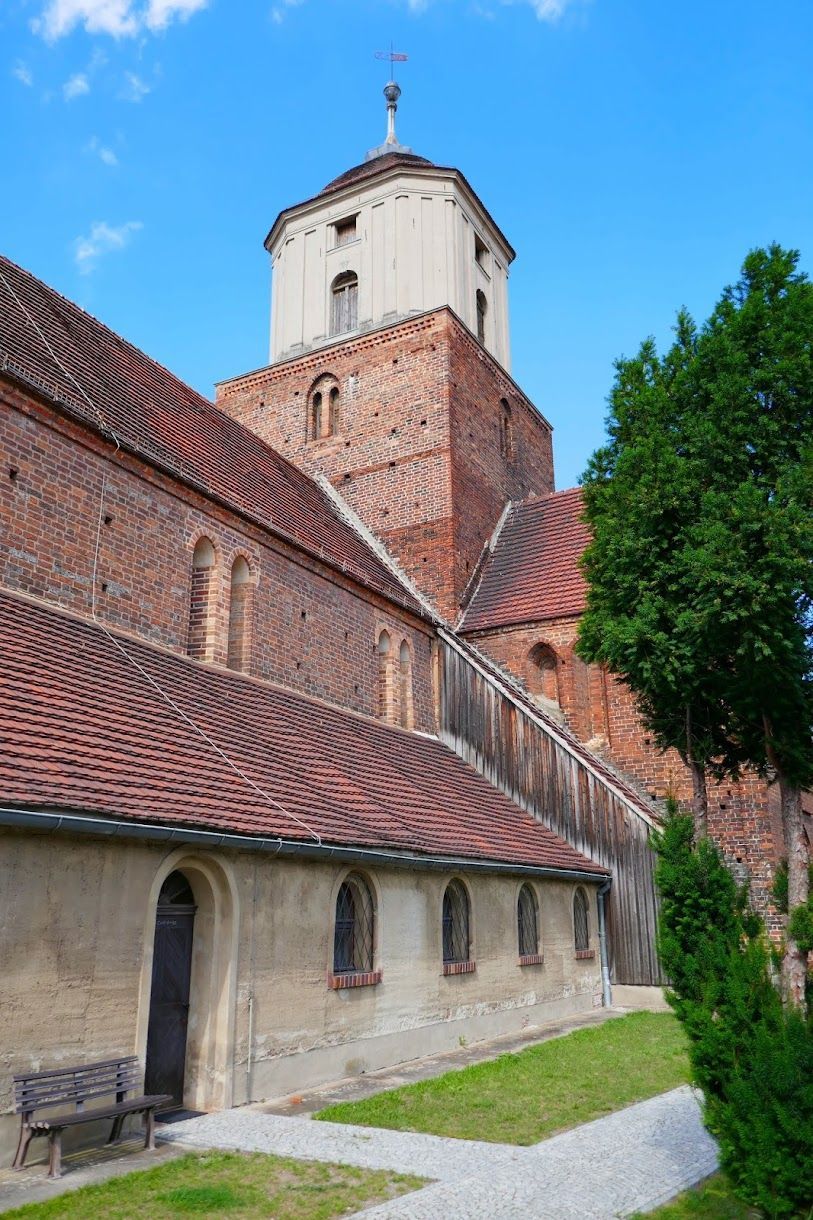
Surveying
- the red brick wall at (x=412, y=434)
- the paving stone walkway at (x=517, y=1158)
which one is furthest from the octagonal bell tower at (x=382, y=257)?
the paving stone walkway at (x=517, y=1158)

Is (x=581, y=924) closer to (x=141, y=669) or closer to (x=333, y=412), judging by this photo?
(x=141, y=669)

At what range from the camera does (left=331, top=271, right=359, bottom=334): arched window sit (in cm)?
2378

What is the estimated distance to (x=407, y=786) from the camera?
13.5 meters

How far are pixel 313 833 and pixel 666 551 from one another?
5.04 metres

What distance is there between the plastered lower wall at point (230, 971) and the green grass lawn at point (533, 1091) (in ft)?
2.90

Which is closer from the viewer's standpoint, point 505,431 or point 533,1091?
point 533,1091

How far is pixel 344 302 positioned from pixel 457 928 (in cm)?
1648

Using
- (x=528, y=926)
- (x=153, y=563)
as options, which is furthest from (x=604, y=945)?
(x=153, y=563)

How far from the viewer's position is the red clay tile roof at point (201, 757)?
7723 mm

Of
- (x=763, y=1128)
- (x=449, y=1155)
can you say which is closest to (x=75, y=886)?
(x=449, y=1155)

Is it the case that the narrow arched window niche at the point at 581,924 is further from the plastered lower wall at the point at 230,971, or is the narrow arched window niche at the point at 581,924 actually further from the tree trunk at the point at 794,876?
the tree trunk at the point at 794,876

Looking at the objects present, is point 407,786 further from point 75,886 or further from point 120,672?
point 75,886

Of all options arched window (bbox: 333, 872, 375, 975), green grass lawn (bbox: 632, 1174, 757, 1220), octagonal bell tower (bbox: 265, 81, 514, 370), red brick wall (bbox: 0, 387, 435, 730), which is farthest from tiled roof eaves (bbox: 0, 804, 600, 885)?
octagonal bell tower (bbox: 265, 81, 514, 370)

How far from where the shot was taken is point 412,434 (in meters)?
21.8
